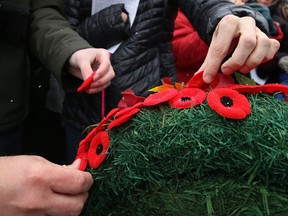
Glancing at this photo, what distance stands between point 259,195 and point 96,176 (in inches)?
9.7

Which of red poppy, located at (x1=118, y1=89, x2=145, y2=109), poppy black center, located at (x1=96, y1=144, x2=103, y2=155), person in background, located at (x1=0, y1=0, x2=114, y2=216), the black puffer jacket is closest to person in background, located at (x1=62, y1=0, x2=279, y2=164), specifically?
the black puffer jacket

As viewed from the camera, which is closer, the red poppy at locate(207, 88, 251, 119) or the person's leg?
the red poppy at locate(207, 88, 251, 119)

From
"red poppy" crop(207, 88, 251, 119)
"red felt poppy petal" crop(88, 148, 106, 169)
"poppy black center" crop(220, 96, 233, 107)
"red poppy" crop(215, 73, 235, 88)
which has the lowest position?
"red felt poppy petal" crop(88, 148, 106, 169)

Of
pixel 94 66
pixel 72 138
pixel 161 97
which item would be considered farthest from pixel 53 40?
pixel 161 97

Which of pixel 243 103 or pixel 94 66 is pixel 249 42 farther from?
pixel 94 66

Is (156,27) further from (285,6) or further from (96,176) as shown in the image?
(285,6)

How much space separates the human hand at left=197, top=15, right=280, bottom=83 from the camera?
694mm

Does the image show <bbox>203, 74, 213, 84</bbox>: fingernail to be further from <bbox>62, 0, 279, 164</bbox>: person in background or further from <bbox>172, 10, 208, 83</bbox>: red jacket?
<bbox>172, 10, 208, 83</bbox>: red jacket

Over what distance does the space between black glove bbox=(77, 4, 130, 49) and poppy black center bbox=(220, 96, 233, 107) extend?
66 cm

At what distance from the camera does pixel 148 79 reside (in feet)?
4.20

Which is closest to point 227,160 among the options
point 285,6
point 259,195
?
point 259,195

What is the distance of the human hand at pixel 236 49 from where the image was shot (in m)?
0.69

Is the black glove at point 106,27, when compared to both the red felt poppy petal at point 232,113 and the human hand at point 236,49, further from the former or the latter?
the red felt poppy petal at point 232,113

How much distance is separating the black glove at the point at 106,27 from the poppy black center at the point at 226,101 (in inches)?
26.0
